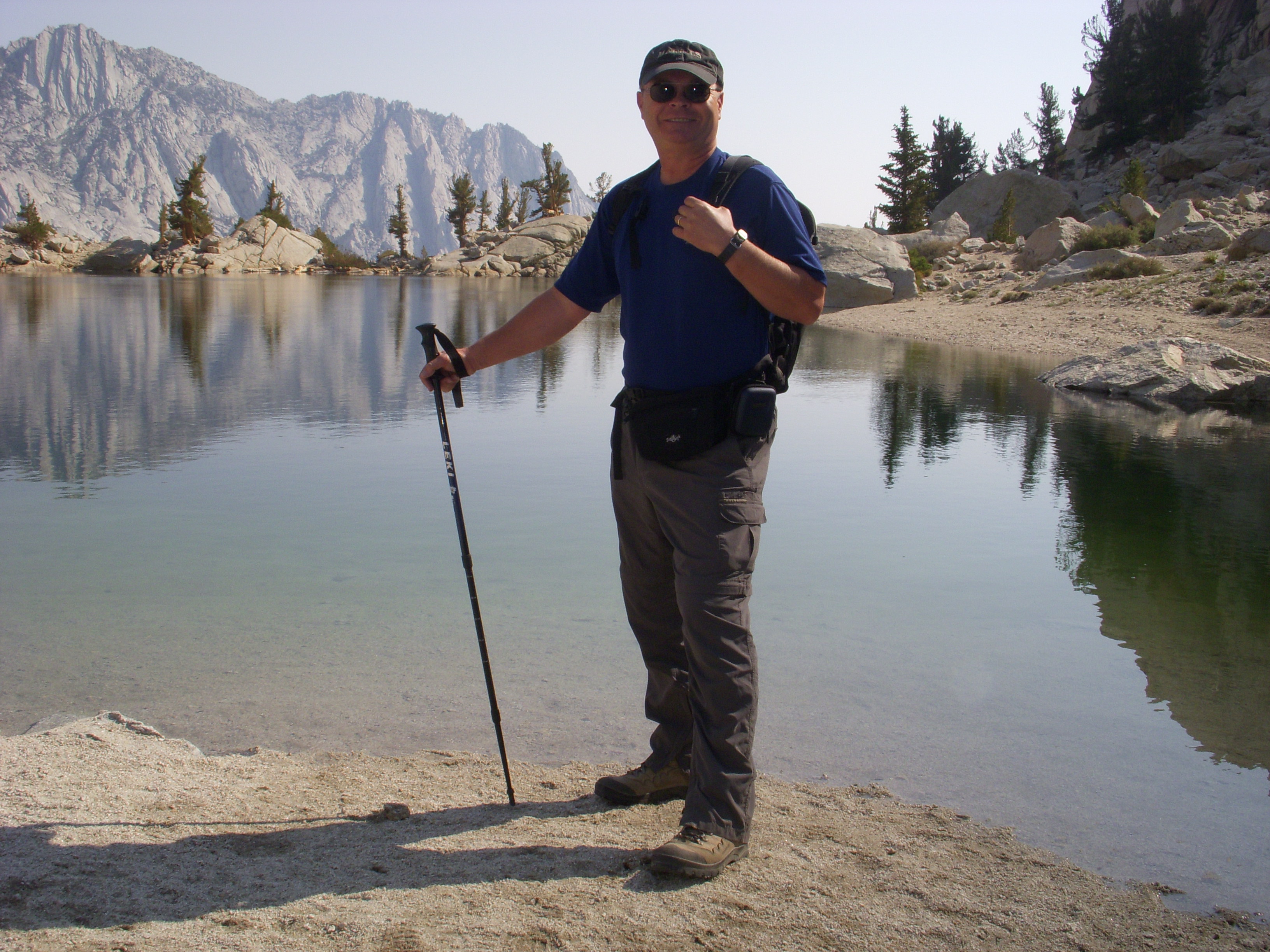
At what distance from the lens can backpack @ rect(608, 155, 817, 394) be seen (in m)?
2.54

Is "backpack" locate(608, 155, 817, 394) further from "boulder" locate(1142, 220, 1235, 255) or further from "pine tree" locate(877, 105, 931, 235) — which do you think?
"pine tree" locate(877, 105, 931, 235)

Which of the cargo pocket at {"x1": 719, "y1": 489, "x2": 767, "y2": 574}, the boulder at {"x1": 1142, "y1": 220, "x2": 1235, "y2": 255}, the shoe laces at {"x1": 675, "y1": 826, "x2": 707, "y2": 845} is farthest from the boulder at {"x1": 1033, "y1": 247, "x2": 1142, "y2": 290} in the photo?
the shoe laces at {"x1": 675, "y1": 826, "x2": 707, "y2": 845}

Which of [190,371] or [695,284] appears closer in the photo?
[695,284]

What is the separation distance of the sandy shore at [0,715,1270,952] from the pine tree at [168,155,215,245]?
213ft

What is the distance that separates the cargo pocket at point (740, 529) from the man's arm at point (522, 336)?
81 centimetres

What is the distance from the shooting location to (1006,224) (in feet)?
127

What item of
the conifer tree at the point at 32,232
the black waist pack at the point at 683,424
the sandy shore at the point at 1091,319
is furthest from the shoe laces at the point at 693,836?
the conifer tree at the point at 32,232

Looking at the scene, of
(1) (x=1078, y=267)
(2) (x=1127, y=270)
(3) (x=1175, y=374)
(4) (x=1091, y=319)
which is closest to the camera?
(3) (x=1175, y=374)

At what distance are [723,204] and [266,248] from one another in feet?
216

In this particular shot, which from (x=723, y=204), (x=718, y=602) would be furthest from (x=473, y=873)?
(x=723, y=204)

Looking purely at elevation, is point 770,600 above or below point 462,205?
below

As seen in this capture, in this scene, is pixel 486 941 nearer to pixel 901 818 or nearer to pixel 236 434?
pixel 901 818

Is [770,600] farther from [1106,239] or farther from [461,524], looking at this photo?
[1106,239]

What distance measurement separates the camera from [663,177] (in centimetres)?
267
